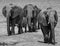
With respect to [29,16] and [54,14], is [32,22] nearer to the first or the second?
[29,16]

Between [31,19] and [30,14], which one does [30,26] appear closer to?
[31,19]

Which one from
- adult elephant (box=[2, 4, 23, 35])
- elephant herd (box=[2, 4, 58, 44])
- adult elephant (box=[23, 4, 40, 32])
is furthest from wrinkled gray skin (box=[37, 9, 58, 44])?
adult elephant (box=[23, 4, 40, 32])

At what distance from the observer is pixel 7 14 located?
11719 millimetres

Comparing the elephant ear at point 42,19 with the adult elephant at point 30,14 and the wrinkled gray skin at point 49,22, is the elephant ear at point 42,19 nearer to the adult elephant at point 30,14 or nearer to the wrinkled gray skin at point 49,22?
the wrinkled gray skin at point 49,22

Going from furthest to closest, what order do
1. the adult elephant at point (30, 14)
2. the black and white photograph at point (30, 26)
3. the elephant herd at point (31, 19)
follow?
1. the adult elephant at point (30, 14)
2. the black and white photograph at point (30, 26)
3. the elephant herd at point (31, 19)

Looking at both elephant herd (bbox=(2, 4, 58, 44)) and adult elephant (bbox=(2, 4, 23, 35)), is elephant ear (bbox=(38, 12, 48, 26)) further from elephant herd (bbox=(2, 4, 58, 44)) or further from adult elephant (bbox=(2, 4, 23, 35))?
adult elephant (bbox=(2, 4, 23, 35))

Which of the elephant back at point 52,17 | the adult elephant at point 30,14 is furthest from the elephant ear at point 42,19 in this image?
the adult elephant at point 30,14

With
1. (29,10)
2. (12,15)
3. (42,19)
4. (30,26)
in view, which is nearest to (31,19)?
(30,26)

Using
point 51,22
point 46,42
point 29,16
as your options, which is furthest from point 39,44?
point 29,16

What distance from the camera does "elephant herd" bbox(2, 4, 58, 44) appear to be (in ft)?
29.9

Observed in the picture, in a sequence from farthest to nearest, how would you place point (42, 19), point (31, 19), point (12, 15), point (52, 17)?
point (31, 19) → point (12, 15) → point (42, 19) → point (52, 17)

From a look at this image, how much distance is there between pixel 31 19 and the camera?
1353 cm

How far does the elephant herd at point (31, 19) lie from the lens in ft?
29.9

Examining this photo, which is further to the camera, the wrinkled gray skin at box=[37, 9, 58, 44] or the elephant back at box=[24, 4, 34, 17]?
the elephant back at box=[24, 4, 34, 17]
